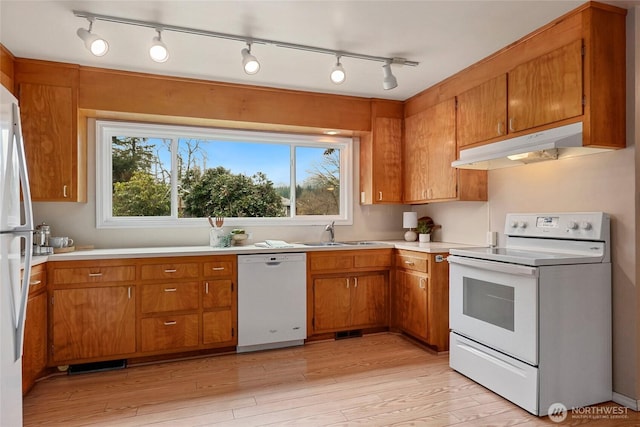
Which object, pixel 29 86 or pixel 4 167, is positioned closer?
pixel 4 167

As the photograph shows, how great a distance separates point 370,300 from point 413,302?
44 cm

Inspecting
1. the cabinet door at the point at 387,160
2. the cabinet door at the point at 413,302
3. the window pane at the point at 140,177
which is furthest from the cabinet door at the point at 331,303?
the window pane at the point at 140,177

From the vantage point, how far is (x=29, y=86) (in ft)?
9.84

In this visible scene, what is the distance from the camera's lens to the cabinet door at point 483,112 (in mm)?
2932

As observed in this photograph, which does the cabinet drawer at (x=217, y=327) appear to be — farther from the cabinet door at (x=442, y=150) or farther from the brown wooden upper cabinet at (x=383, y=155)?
the cabinet door at (x=442, y=150)

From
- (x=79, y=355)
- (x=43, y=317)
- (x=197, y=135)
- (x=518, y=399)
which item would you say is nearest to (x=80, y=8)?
(x=197, y=135)

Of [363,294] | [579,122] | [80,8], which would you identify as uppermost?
[80,8]

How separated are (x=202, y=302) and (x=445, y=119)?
270 centimetres

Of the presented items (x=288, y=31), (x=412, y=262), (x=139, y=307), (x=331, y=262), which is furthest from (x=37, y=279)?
(x=412, y=262)

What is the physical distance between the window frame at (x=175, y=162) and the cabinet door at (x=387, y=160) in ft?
1.10

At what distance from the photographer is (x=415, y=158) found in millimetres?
4012

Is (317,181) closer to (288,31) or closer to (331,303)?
(331,303)

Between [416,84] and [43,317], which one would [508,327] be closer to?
[416,84]

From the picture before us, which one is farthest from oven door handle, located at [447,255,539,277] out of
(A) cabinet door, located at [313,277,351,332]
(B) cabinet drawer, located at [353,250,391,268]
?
(A) cabinet door, located at [313,277,351,332]
